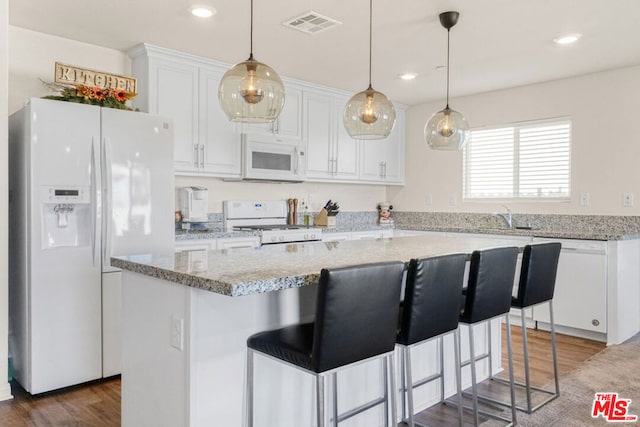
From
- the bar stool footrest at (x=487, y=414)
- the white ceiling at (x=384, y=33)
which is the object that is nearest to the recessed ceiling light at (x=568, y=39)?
the white ceiling at (x=384, y=33)

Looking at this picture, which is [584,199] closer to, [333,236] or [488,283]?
[333,236]

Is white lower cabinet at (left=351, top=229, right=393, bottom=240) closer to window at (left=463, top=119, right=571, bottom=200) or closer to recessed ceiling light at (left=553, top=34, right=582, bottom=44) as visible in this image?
window at (left=463, top=119, right=571, bottom=200)

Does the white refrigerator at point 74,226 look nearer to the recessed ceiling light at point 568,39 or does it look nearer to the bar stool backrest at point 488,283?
the bar stool backrest at point 488,283

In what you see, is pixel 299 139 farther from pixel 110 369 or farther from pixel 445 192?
pixel 110 369

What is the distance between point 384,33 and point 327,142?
188 centimetres

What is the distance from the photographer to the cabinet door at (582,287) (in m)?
3.93

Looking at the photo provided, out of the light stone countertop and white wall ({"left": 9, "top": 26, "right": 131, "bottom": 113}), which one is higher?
white wall ({"left": 9, "top": 26, "right": 131, "bottom": 113})

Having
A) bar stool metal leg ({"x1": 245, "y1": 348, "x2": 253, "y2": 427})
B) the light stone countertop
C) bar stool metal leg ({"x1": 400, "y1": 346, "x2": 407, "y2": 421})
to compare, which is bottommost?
bar stool metal leg ({"x1": 400, "y1": 346, "x2": 407, "y2": 421})

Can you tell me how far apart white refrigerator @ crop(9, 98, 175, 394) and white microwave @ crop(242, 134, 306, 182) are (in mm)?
1240

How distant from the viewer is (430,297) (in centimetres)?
198

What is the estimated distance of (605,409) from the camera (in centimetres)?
270

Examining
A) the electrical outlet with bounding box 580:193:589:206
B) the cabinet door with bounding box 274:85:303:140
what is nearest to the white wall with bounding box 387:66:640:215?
the electrical outlet with bounding box 580:193:589:206

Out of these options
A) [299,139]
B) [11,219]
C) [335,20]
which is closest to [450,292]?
[335,20]

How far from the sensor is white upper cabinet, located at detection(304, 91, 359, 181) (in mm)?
5062
